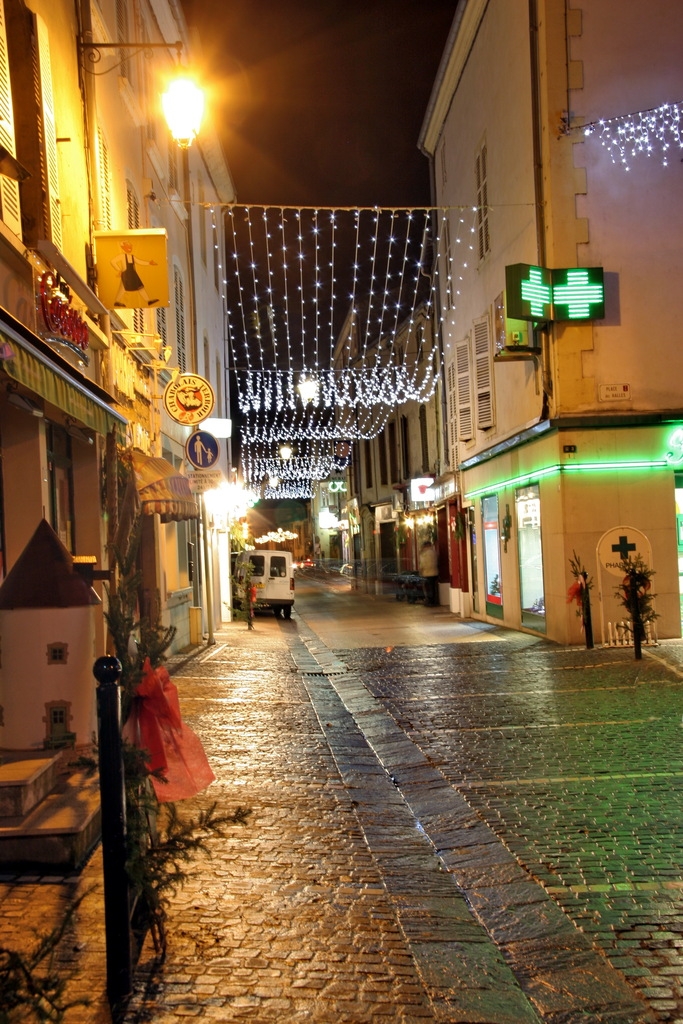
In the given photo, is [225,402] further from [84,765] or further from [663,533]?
[84,765]

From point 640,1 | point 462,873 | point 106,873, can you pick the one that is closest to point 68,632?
point 106,873

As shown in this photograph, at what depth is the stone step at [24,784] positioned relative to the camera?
4.66 metres

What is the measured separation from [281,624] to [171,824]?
67.9 feet

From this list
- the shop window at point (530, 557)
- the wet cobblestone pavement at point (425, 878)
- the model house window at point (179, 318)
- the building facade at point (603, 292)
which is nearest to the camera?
the wet cobblestone pavement at point (425, 878)

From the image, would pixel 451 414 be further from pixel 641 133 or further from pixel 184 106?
pixel 184 106

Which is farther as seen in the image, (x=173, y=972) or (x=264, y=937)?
(x=264, y=937)

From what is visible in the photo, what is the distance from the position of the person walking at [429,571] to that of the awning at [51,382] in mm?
18898

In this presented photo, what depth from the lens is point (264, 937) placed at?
13.2ft

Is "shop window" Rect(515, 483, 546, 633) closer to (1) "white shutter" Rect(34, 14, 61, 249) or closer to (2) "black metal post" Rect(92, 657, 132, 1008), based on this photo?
(1) "white shutter" Rect(34, 14, 61, 249)

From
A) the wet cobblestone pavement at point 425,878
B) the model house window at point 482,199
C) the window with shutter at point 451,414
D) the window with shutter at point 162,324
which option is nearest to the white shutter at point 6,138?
the wet cobblestone pavement at point 425,878

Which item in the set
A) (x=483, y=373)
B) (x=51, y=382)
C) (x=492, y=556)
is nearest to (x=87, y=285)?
(x=51, y=382)

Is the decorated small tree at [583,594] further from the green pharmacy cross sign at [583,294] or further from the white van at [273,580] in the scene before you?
the white van at [273,580]

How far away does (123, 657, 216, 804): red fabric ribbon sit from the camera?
4.00m

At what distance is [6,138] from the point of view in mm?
7996
